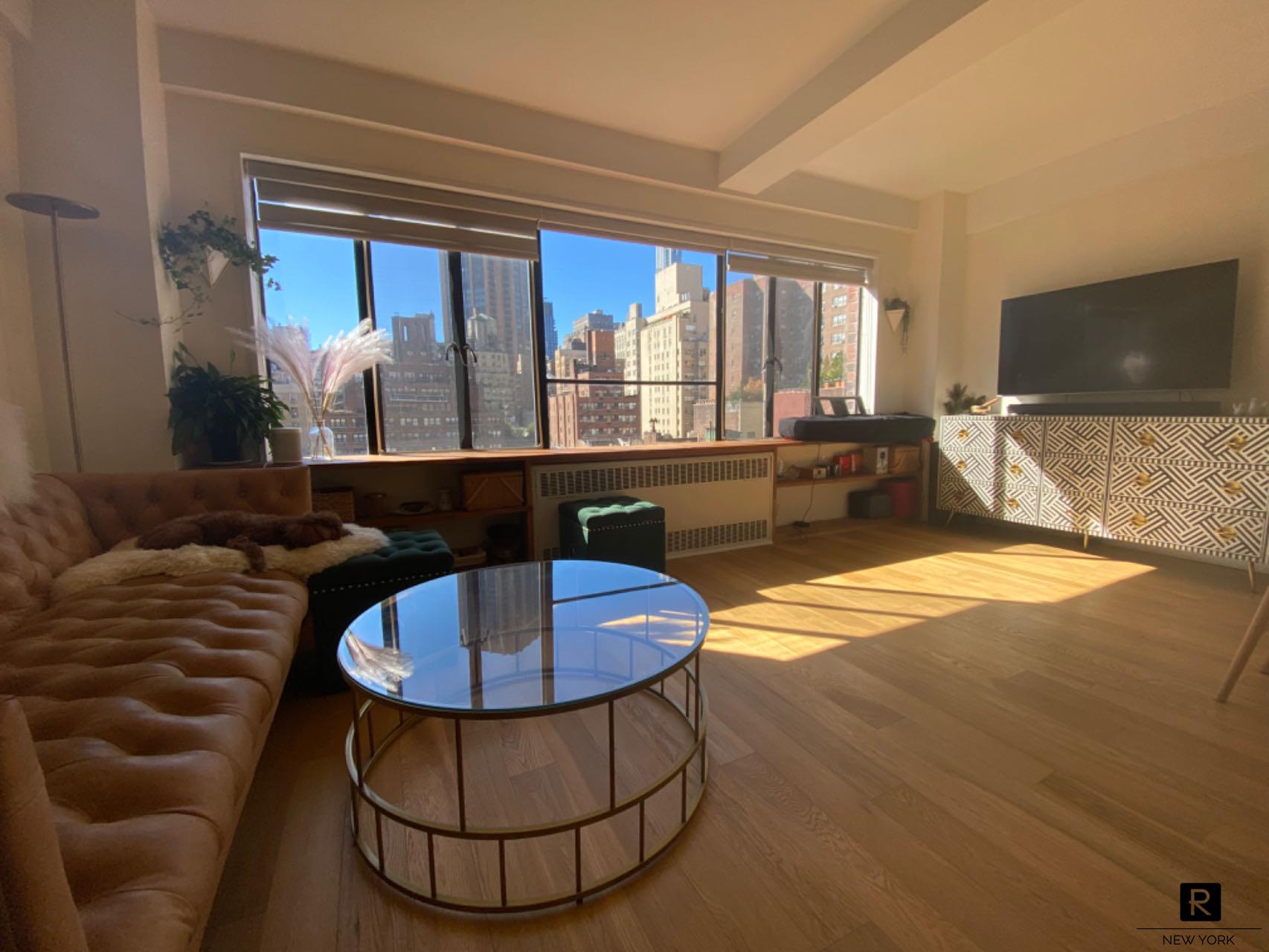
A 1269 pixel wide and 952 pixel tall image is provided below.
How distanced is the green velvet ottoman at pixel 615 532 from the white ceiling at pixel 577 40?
225 cm

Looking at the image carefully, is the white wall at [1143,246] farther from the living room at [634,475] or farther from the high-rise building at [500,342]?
the high-rise building at [500,342]


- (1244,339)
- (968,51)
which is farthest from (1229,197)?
(968,51)

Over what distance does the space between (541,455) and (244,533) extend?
4.82 feet

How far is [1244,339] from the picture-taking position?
9.90 feet

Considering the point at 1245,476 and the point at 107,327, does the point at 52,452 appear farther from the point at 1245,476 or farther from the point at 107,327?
the point at 1245,476

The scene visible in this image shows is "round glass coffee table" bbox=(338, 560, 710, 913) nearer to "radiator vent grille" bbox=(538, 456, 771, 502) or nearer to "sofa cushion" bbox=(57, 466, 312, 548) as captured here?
"sofa cushion" bbox=(57, 466, 312, 548)

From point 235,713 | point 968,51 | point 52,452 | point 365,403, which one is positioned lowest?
point 235,713

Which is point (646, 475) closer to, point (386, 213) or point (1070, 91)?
point (386, 213)

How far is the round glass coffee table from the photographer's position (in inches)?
42.4

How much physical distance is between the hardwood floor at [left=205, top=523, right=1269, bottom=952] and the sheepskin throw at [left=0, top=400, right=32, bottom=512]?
3.50 ft

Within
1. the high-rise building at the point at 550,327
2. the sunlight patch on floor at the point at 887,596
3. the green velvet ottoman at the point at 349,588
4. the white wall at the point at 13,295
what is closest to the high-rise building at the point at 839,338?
the sunlight patch on floor at the point at 887,596

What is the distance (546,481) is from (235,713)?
6.97ft

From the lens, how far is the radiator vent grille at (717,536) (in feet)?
11.5

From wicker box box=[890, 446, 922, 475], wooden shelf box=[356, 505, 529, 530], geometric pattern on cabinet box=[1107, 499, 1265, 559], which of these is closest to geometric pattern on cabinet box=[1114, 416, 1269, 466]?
geometric pattern on cabinet box=[1107, 499, 1265, 559]
